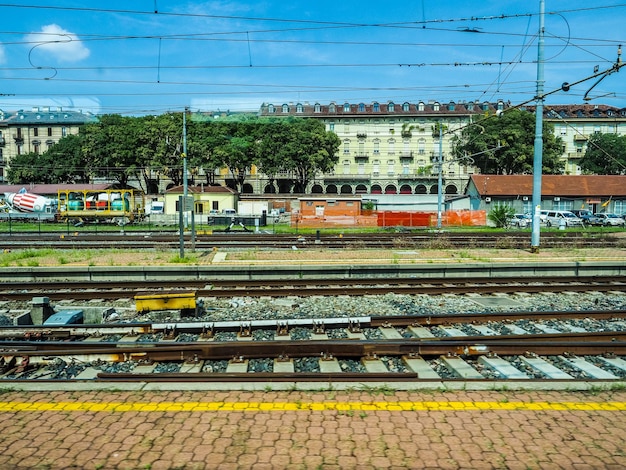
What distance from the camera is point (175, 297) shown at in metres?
10.1

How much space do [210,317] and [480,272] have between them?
9142 millimetres

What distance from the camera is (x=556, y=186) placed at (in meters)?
52.7

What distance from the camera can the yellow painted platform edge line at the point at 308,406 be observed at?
5.38 meters

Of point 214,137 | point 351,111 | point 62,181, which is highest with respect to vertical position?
point 351,111

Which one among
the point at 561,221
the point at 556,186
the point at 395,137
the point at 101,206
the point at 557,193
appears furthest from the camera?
the point at 395,137

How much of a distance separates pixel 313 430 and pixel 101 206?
48832mm

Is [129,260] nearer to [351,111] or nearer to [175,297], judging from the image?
[175,297]

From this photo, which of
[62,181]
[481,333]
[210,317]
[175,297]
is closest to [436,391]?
[481,333]

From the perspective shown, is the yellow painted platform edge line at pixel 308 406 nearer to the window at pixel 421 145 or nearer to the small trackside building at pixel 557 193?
the small trackside building at pixel 557 193

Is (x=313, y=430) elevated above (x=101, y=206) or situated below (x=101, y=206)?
below

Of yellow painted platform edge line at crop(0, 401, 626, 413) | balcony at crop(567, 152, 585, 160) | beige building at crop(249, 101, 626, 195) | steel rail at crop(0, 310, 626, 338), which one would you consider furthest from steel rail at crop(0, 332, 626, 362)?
balcony at crop(567, 152, 585, 160)

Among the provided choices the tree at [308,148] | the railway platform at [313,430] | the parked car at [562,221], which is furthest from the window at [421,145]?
the railway platform at [313,430]

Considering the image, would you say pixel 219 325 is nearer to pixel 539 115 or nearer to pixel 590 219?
pixel 539 115

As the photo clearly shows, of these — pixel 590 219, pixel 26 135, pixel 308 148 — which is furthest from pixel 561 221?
pixel 26 135
